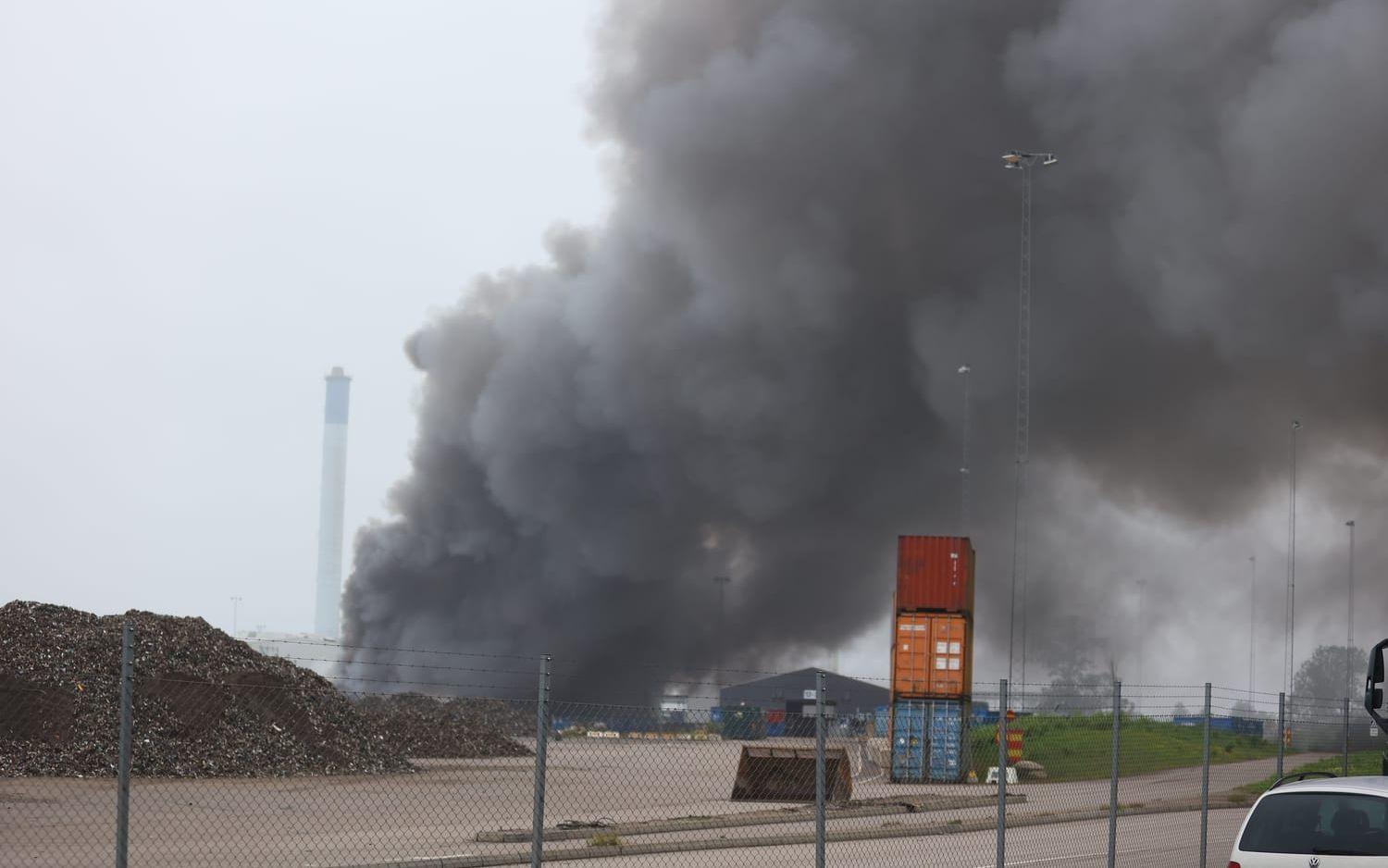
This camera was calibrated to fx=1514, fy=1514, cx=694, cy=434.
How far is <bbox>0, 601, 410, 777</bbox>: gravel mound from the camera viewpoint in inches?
1034

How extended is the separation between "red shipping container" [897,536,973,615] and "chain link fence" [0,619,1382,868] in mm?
2180

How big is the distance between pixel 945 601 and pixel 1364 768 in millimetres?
8907

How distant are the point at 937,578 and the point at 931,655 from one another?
5.43ft

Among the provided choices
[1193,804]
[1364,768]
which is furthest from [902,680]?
[1364,768]

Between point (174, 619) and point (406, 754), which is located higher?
point (174, 619)

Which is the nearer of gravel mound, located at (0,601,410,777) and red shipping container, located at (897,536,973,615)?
gravel mound, located at (0,601,410,777)

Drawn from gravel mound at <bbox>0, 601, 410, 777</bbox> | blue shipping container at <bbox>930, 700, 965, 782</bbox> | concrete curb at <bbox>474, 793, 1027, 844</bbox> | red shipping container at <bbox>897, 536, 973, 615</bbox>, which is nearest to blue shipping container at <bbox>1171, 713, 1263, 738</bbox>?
concrete curb at <bbox>474, 793, 1027, 844</bbox>

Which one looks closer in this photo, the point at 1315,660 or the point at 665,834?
the point at 665,834

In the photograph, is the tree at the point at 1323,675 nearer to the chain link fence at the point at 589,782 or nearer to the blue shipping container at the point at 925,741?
the chain link fence at the point at 589,782

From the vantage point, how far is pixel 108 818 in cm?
2042

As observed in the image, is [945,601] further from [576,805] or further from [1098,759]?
[576,805]

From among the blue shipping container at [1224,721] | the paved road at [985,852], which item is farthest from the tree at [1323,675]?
the paved road at [985,852]

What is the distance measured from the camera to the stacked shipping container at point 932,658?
3164 cm

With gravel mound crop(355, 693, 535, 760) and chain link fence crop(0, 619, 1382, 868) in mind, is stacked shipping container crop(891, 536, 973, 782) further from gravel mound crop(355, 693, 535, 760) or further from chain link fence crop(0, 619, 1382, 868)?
gravel mound crop(355, 693, 535, 760)
